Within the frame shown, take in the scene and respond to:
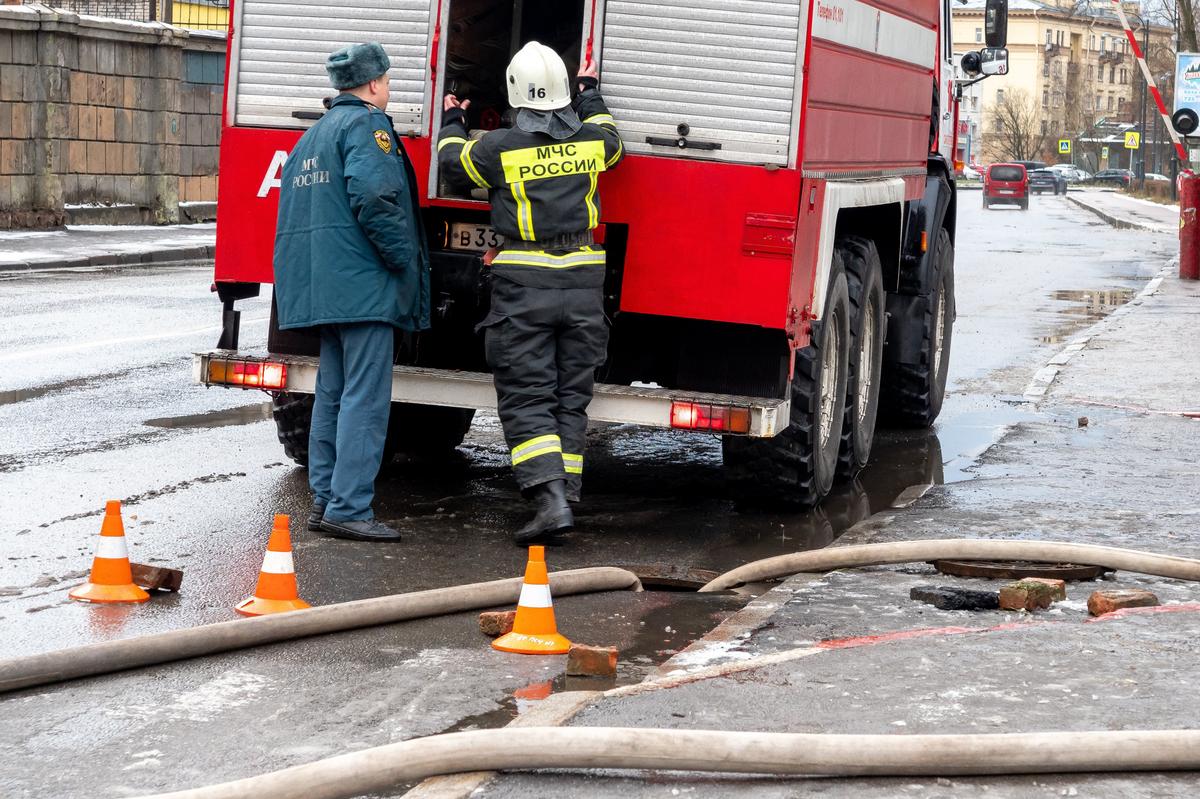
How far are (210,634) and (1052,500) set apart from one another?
14.7 feet

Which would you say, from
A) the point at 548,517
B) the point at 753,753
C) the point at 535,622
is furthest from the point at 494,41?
the point at 753,753

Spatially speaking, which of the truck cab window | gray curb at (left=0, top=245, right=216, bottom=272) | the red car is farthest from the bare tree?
the truck cab window

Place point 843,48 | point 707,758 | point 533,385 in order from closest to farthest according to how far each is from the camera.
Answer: point 707,758
point 533,385
point 843,48

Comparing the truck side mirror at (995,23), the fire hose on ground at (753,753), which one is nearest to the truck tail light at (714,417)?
the fire hose on ground at (753,753)

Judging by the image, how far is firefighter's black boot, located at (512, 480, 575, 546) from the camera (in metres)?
7.17

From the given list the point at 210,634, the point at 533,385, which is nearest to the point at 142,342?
the point at 533,385

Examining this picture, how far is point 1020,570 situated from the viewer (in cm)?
667

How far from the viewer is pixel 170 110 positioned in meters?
29.3

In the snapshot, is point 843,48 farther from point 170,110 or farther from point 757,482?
point 170,110

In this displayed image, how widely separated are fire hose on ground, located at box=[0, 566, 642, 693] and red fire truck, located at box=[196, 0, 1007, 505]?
1.48m

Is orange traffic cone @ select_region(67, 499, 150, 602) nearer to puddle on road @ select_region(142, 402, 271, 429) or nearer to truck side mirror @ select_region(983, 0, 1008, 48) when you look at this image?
puddle on road @ select_region(142, 402, 271, 429)

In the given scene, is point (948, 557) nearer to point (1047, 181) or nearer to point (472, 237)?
point (472, 237)

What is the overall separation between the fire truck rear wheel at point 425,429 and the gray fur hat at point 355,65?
228 cm

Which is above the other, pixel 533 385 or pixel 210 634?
pixel 533 385
